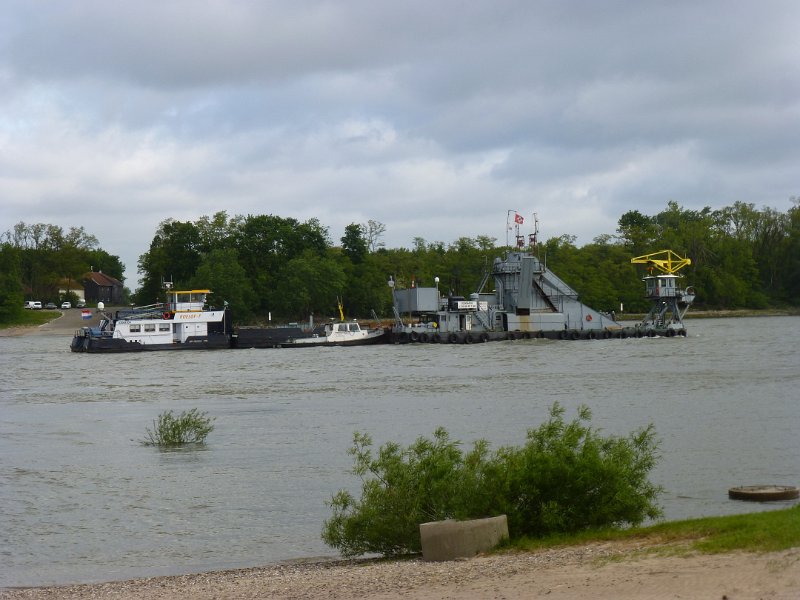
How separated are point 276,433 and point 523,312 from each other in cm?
5318

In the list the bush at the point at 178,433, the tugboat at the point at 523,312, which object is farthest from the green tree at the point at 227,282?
the bush at the point at 178,433

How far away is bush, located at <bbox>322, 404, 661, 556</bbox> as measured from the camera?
1334 centimetres

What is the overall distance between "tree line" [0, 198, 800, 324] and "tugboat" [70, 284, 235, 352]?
27466 millimetres

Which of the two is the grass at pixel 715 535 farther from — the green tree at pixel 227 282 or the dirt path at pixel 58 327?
the dirt path at pixel 58 327

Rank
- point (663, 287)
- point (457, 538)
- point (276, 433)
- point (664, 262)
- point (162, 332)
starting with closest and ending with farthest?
point (457, 538), point (276, 433), point (162, 332), point (663, 287), point (664, 262)

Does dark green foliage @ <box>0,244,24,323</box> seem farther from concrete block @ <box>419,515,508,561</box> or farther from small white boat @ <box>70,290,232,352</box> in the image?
concrete block @ <box>419,515,508,561</box>

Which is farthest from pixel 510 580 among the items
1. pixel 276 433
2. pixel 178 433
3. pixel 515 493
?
pixel 276 433

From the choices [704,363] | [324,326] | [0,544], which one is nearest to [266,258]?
[324,326]

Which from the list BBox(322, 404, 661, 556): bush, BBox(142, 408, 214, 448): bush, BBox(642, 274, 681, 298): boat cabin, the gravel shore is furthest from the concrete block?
BBox(642, 274, 681, 298): boat cabin

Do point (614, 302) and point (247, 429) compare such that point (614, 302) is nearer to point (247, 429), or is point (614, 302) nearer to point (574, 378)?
point (574, 378)

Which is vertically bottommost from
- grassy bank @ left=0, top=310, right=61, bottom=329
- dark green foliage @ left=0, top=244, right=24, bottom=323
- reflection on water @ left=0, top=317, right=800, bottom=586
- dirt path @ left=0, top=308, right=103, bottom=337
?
reflection on water @ left=0, top=317, right=800, bottom=586

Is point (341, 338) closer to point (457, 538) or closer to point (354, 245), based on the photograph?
point (354, 245)

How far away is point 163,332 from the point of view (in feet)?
247

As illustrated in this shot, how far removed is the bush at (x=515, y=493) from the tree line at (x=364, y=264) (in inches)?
3594
